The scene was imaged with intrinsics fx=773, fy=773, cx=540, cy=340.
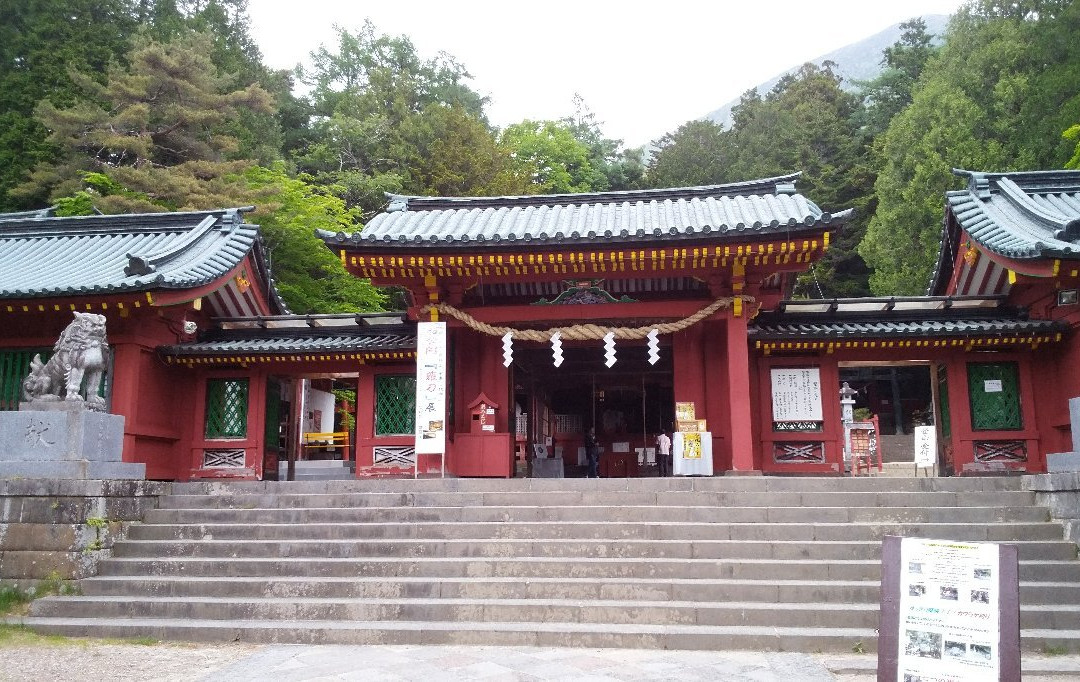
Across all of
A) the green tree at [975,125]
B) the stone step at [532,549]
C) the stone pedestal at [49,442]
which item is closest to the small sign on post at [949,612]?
the stone step at [532,549]

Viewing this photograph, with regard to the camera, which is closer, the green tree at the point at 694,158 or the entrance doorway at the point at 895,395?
the entrance doorway at the point at 895,395

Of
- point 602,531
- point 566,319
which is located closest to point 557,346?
point 566,319

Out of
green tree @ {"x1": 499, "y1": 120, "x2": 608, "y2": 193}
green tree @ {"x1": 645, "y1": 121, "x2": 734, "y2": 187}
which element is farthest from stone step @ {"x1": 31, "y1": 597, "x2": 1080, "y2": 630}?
green tree @ {"x1": 499, "y1": 120, "x2": 608, "y2": 193}

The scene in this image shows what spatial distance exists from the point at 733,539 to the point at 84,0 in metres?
34.2

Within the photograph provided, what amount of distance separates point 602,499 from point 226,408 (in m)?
7.96

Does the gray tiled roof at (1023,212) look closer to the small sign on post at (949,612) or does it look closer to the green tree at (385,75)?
the small sign on post at (949,612)

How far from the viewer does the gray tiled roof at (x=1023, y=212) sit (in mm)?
10734

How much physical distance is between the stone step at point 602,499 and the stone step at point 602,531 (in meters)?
0.47

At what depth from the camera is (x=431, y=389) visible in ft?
41.3

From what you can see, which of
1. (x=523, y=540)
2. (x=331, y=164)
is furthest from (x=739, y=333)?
(x=331, y=164)

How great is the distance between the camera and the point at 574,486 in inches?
402

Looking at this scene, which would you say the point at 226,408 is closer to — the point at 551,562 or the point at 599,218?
the point at 599,218

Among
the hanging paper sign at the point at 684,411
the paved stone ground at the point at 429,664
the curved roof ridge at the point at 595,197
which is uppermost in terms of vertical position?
the curved roof ridge at the point at 595,197

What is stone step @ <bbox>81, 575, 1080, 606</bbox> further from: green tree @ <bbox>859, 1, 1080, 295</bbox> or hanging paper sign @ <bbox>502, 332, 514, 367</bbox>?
green tree @ <bbox>859, 1, 1080, 295</bbox>
